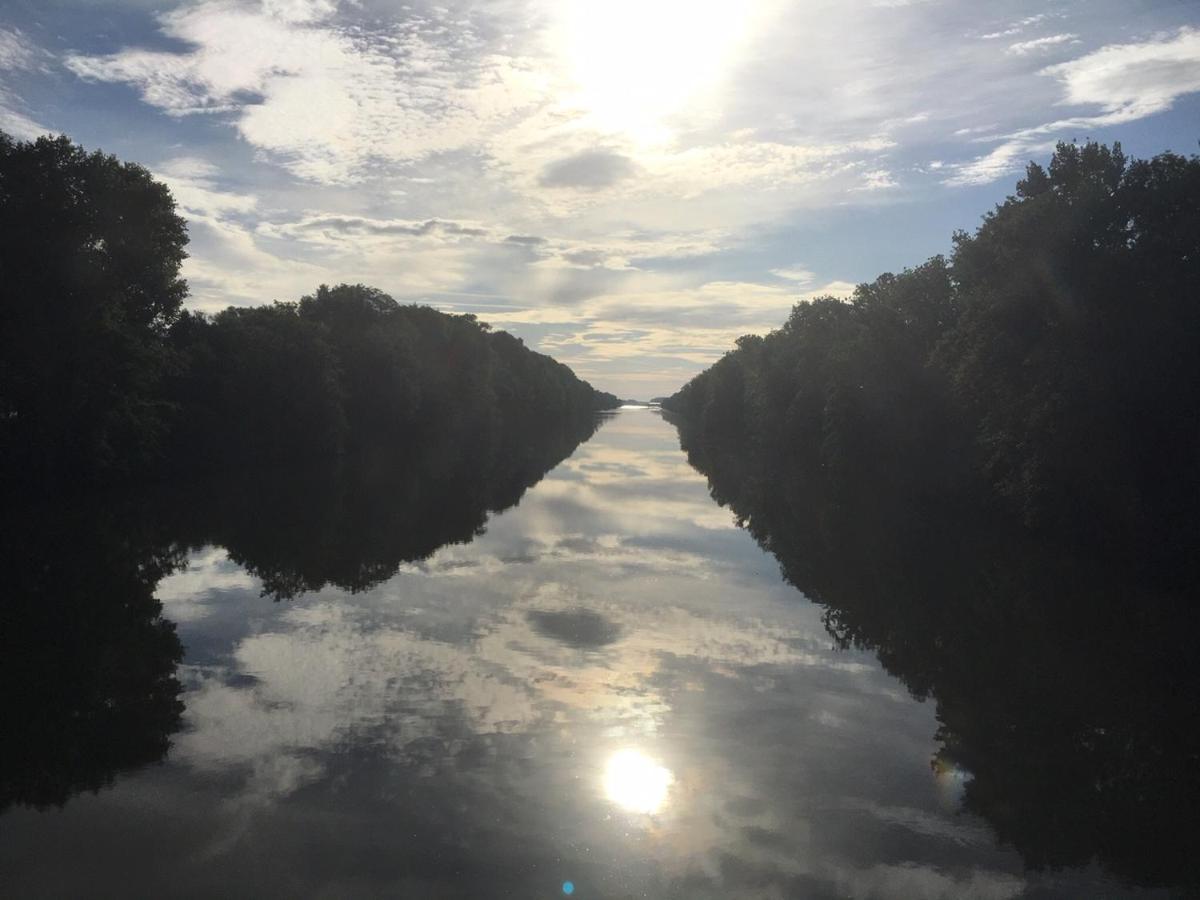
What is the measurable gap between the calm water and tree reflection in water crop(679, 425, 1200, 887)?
2.14 ft

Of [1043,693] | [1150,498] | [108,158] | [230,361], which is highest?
[108,158]

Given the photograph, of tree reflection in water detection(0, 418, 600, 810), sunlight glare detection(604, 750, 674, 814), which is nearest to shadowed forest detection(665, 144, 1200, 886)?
sunlight glare detection(604, 750, 674, 814)

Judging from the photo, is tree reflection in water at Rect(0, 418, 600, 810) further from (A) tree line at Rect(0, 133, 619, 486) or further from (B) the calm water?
(A) tree line at Rect(0, 133, 619, 486)

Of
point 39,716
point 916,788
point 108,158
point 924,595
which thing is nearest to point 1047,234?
point 924,595

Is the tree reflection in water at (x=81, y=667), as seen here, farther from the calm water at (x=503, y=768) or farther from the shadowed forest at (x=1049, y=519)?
the shadowed forest at (x=1049, y=519)

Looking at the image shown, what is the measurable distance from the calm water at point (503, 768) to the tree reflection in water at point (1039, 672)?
65 centimetres

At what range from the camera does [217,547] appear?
1096 inches

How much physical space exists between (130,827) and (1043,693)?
13.9 metres

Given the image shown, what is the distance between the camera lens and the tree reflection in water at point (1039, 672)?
10660mm

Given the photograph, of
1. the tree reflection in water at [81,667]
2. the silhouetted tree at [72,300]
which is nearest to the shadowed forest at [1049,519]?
the tree reflection in water at [81,667]

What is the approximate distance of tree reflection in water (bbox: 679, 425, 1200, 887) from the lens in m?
10.7

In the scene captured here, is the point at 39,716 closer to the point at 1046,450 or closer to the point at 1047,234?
the point at 1046,450

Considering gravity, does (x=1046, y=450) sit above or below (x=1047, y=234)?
below

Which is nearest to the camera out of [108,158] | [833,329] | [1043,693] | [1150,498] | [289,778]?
[289,778]
